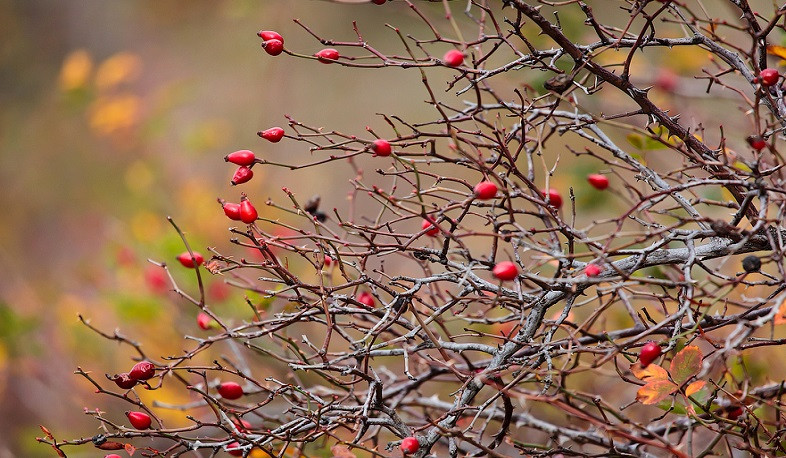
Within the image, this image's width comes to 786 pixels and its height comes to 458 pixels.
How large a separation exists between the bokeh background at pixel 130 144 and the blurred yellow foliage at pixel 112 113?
1cm

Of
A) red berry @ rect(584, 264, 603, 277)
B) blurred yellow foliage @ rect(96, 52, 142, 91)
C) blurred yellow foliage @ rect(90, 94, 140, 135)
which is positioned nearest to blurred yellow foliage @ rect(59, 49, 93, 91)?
blurred yellow foliage @ rect(96, 52, 142, 91)

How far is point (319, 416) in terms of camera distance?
130 centimetres

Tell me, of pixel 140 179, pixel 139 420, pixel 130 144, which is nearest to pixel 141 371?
pixel 139 420

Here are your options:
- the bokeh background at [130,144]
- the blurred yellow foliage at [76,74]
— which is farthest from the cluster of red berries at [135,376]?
the blurred yellow foliage at [76,74]

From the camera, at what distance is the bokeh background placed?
10.8ft

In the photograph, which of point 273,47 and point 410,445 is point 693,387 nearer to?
point 410,445

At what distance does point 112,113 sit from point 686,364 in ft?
13.2

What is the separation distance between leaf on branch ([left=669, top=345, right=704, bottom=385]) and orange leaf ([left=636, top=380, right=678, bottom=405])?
3 centimetres

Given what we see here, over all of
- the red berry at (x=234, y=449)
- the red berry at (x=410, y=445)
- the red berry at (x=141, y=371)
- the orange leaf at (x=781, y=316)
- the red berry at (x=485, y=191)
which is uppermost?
the red berry at (x=485, y=191)

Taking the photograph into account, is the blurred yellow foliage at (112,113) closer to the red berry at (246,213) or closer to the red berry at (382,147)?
the red berry at (246,213)

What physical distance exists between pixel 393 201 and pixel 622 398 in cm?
202

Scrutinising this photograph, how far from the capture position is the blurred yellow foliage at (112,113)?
4477 millimetres

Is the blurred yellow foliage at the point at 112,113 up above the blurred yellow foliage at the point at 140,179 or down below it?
above

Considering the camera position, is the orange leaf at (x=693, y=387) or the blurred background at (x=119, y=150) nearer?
the orange leaf at (x=693, y=387)
